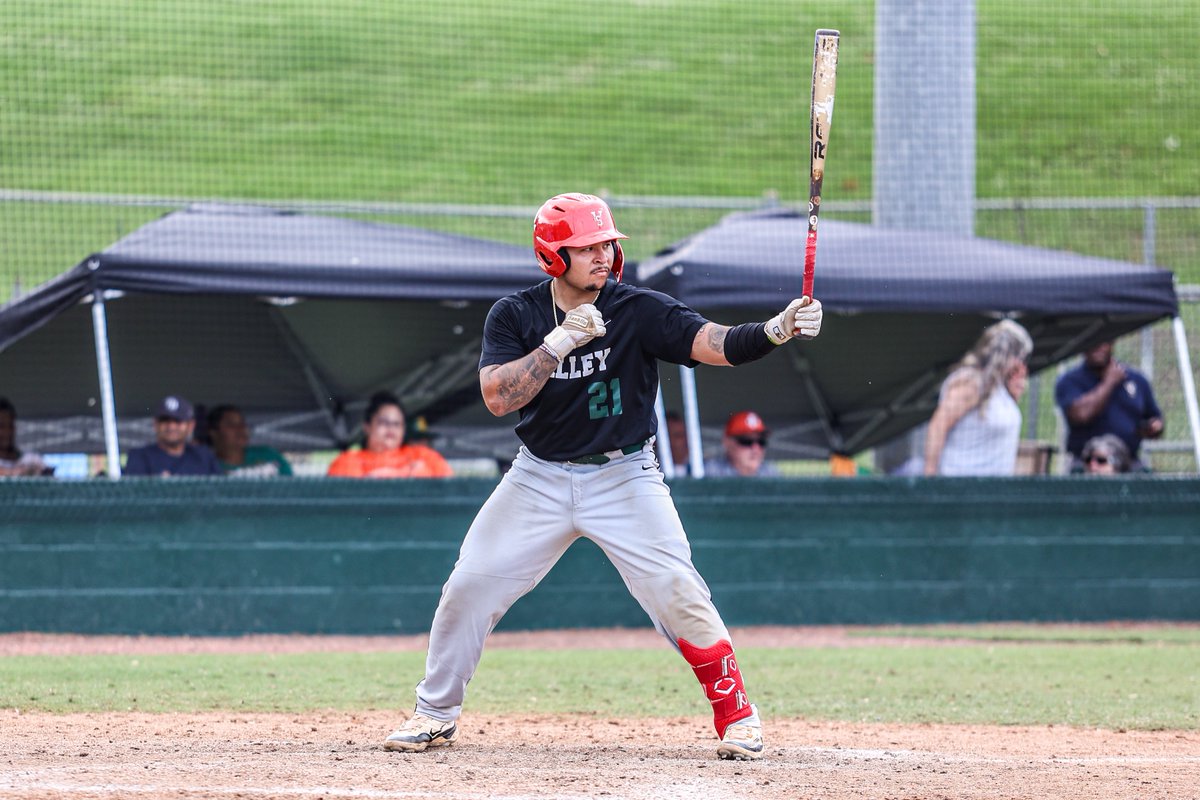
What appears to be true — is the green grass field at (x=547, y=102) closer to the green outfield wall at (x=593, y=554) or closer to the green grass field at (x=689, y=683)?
the green outfield wall at (x=593, y=554)

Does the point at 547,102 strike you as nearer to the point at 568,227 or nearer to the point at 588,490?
the point at 568,227

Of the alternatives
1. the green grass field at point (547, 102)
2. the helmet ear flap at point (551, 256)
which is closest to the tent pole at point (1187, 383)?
the helmet ear flap at point (551, 256)

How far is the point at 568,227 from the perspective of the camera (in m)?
4.80

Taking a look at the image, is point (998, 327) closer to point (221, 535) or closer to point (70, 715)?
point (221, 535)

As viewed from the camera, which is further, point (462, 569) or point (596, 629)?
point (596, 629)

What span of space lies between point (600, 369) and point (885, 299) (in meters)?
4.85

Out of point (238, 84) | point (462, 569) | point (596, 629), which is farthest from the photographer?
point (238, 84)

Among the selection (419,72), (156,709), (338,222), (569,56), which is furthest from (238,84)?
(156,709)

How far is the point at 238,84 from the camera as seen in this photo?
2206 cm

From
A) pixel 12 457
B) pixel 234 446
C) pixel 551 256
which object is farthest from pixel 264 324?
pixel 551 256

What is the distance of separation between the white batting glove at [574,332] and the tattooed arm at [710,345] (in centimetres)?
32

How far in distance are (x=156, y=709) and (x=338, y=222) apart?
4.16m

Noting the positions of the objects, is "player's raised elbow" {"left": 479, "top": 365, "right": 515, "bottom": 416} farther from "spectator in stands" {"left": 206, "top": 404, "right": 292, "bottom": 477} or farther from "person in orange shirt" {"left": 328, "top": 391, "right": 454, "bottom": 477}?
"spectator in stands" {"left": 206, "top": 404, "right": 292, "bottom": 477}

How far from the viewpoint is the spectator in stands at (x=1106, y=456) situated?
9664mm
